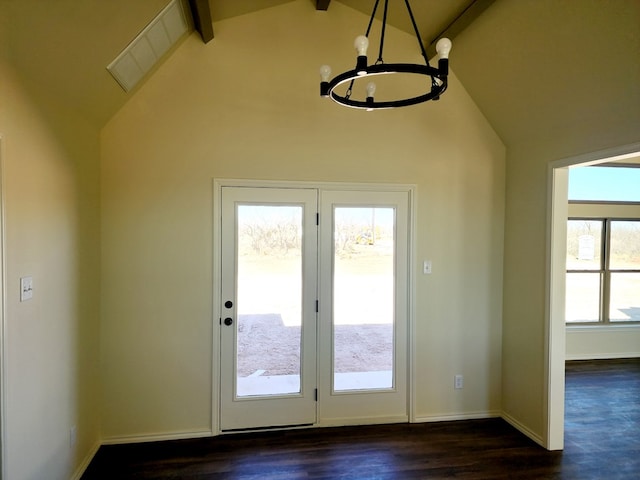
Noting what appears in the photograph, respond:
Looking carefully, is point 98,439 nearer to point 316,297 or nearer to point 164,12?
point 316,297

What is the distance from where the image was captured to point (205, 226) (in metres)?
3.15

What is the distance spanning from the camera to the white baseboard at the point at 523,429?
3.11m

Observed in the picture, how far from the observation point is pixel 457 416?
3.53 meters

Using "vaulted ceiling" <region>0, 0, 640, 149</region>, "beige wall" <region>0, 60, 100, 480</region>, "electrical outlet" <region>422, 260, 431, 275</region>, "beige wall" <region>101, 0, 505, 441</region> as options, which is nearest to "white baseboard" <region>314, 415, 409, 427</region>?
"beige wall" <region>101, 0, 505, 441</region>

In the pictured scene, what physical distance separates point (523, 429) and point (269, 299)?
2512mm

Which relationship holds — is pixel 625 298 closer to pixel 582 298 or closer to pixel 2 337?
pixel 582 298

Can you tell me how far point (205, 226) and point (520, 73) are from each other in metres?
2.76

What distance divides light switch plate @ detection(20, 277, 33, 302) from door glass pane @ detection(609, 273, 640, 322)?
262 inches

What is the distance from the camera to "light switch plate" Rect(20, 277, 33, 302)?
193 cm

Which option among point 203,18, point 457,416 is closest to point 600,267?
point 457,416

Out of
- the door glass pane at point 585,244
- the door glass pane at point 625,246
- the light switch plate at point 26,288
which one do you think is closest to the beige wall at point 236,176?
the light switch plate at point 26,288

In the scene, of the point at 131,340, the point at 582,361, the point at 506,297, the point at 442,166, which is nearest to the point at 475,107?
the point at 442,166

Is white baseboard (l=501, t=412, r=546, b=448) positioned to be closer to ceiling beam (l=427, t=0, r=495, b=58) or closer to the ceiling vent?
ceiling beam (l=427, t=0, r=495, b=58)

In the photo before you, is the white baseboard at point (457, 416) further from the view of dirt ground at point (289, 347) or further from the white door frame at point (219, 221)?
the white door frame at point (219, 221)
